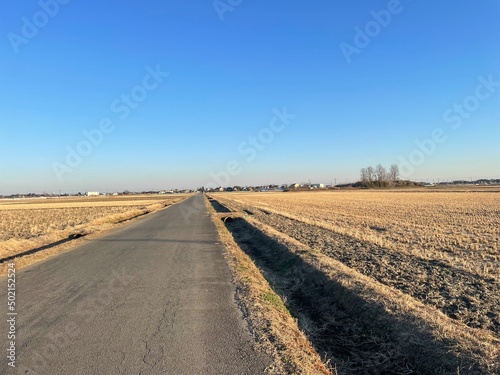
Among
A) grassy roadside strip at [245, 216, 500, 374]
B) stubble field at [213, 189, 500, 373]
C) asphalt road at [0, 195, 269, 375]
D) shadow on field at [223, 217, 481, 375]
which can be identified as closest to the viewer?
asphalt road at [0, 195, 269, 375]

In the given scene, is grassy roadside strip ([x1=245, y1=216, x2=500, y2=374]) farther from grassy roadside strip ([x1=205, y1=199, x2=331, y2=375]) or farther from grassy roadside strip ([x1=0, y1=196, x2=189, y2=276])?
grassy roadside strip ([x1=0, y1=196, x2=189, y2=276])

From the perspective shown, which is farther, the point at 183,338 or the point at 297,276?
the point at 297,276

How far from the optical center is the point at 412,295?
26.2ft

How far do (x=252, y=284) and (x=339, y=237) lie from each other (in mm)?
9414

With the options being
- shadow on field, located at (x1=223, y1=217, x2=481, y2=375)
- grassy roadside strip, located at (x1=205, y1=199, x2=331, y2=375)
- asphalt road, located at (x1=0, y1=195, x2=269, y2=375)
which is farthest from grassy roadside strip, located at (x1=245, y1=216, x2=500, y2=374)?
asphalt road, located at (x1=0, y1=195, x2=269, y2=375)

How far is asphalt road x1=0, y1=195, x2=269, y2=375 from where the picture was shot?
4.70 metres

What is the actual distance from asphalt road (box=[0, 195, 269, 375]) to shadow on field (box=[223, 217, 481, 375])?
1492 mm

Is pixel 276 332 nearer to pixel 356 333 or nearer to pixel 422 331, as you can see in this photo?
pixel 356 333

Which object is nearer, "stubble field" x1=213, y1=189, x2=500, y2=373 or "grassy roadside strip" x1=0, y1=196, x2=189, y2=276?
"stubble field" x1=213, y1=189, x2=500, y2=373

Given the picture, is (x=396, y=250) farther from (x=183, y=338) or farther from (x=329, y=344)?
(x=183, y=338)

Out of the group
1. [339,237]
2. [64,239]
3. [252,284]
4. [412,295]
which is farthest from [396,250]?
[64,239]

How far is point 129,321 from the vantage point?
6.27 metres

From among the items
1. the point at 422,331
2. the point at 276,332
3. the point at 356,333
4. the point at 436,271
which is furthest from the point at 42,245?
the point at 422,331

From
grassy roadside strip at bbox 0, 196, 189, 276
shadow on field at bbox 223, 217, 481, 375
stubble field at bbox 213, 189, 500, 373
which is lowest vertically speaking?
shadow on field at bbox 223, 217, 481, 375
